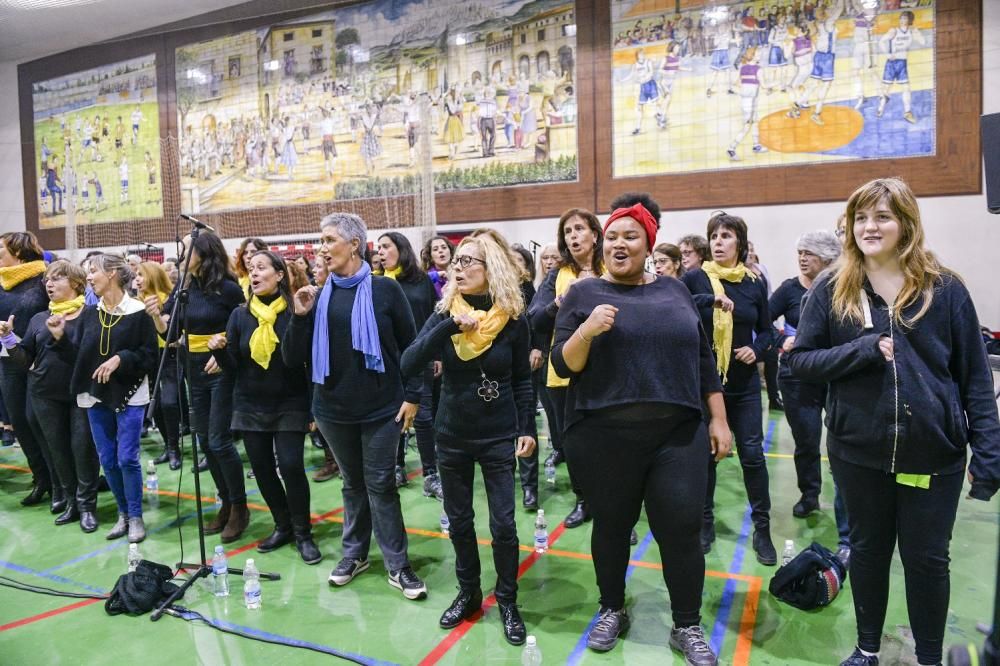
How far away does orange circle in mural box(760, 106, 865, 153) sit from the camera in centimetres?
980

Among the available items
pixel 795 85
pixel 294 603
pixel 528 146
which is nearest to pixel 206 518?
pixel 294 603

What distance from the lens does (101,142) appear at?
54.0 feet

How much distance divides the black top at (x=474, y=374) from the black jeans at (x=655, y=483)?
431 mm

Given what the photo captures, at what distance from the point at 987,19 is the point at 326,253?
989 centimetres

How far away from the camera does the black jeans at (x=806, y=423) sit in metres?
4.39

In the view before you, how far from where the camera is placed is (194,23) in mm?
14867

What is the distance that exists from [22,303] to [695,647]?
5.77 m

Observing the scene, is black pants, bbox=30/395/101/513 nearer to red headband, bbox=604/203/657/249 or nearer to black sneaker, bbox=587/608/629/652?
black sneaker, bbox=587/608/629/652

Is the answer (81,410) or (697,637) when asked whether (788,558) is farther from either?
(81,410)

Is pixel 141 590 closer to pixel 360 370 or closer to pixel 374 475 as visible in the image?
pixel 374 475

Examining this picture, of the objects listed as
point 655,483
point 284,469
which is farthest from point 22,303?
point 655,483

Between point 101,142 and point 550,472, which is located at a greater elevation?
point 101,142

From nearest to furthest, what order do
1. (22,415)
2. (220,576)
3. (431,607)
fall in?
(431,607)
(220,576)
(22,415)

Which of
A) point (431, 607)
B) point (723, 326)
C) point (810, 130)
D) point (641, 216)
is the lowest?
point (431, 607)
